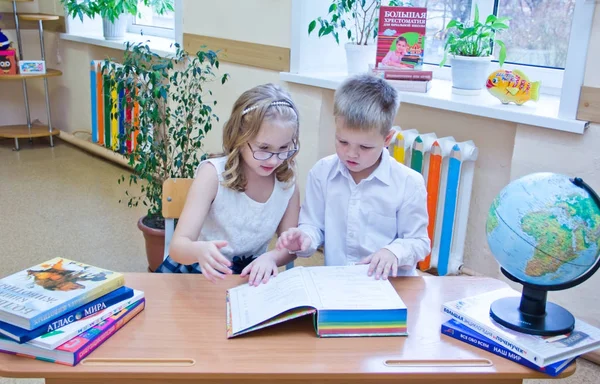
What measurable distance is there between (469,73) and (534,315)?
149cm

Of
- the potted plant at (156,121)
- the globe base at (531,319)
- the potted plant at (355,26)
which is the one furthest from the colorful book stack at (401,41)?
the globe base at (531,319)

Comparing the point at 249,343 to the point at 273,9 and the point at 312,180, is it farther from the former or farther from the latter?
the point at 273,9

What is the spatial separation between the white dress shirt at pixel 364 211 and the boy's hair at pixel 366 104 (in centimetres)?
13

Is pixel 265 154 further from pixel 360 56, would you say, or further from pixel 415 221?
pixel 360 56

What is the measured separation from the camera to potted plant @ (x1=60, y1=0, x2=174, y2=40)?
386 centimetres

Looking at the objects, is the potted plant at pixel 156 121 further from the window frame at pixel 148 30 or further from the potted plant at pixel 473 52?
the window frame at pixel 148 30

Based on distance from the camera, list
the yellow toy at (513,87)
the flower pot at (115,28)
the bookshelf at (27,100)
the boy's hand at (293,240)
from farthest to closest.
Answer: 1. the bookshelf at (27,100)
2. the flower pot at (115,28)
3. the yellow toy at (513,87)
4. the boy's hand at (293,240)

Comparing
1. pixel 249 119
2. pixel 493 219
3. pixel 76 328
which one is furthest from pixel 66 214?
pixel 493 219

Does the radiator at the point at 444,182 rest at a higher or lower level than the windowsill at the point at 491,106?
lower

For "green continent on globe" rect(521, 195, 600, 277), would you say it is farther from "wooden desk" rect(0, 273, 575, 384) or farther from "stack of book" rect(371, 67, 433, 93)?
"stack of book" rect(371, 67, 433, 93)

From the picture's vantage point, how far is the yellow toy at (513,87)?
2.22 metres

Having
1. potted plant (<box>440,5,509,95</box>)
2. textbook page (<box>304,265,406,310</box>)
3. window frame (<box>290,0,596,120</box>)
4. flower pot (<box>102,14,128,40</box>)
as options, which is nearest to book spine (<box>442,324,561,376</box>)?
textbook page (<box>304,265,406,310</box>)

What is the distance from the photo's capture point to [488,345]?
1.09 meters

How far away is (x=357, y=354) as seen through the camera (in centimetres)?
107
